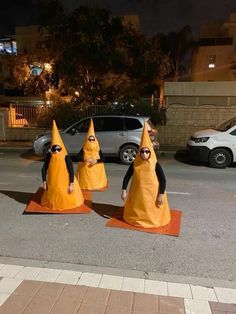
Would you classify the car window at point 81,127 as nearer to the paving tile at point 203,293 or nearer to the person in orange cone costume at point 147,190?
the person in orange cone costume at point 147,190

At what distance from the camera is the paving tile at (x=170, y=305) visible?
10.5 ft

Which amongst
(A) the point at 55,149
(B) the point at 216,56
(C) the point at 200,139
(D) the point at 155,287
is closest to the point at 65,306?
(D) the point at 155,287

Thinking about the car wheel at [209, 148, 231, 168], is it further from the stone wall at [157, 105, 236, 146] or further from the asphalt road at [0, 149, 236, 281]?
Answer: the stone wall at [157, 105, 236, 146]

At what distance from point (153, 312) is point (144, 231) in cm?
220

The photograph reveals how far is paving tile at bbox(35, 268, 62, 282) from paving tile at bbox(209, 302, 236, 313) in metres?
1.73

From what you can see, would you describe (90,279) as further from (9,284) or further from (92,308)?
(9,284)

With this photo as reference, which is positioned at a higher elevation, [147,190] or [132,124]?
[132,124]

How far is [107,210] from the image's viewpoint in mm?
6488

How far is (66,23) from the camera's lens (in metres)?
18.3

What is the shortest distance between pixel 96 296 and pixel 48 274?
0.78 m

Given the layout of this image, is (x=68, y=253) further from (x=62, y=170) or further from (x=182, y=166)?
(x=182, y=166)

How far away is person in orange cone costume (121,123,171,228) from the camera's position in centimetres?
536

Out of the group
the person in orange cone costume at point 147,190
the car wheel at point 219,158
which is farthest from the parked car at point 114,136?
the person in orange cone costume at point 147,190

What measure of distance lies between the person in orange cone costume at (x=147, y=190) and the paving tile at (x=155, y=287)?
1.64 metres
